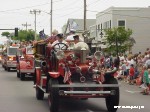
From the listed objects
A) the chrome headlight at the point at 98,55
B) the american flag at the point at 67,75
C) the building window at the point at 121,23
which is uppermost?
the building window at the point at 121,23

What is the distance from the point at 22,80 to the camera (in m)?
26.4

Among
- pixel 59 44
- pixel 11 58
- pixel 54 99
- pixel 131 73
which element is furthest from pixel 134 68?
pixel 11 58

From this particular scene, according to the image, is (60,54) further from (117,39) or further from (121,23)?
(121,23)

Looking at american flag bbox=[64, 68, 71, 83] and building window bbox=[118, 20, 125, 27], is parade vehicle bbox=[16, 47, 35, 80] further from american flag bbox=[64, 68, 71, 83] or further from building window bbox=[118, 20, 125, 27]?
building window bbox=[118, 20, 125, 27]

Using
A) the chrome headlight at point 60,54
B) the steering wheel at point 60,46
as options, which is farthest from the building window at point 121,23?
the chrome headlight at point 60,54

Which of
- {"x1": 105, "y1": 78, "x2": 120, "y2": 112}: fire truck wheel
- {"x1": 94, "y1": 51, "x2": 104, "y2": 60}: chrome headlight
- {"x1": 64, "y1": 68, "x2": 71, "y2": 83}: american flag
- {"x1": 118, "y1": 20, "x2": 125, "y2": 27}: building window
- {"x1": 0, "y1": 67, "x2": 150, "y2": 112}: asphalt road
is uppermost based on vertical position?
{"x1": 118, "y1": 20, "x2": 125, "y2": 27}: building window

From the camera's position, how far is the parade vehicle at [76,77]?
12.2m

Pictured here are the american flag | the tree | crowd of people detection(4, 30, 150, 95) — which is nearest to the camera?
the american flag

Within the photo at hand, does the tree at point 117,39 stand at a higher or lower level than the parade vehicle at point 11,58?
higher

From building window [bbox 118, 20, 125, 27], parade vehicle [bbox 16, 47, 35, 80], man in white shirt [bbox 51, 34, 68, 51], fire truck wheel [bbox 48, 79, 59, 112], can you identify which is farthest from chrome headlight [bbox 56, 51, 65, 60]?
building window [bbox 118, 20, 125, 27]

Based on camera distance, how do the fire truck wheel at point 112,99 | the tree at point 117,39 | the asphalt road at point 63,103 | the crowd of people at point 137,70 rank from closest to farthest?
the fire truck wheel at point 112,99 → the asphalt road at point 63,103 → the crowd of people at point 137,70 → the tree at point 117,39

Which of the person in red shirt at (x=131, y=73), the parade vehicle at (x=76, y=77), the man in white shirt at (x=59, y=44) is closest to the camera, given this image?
the parade vehicle at (x=76, y=77)

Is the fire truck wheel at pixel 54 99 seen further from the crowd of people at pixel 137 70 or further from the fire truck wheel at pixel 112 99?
the crowd of people at pixel 137 70

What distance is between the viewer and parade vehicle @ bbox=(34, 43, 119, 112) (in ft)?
39.9
